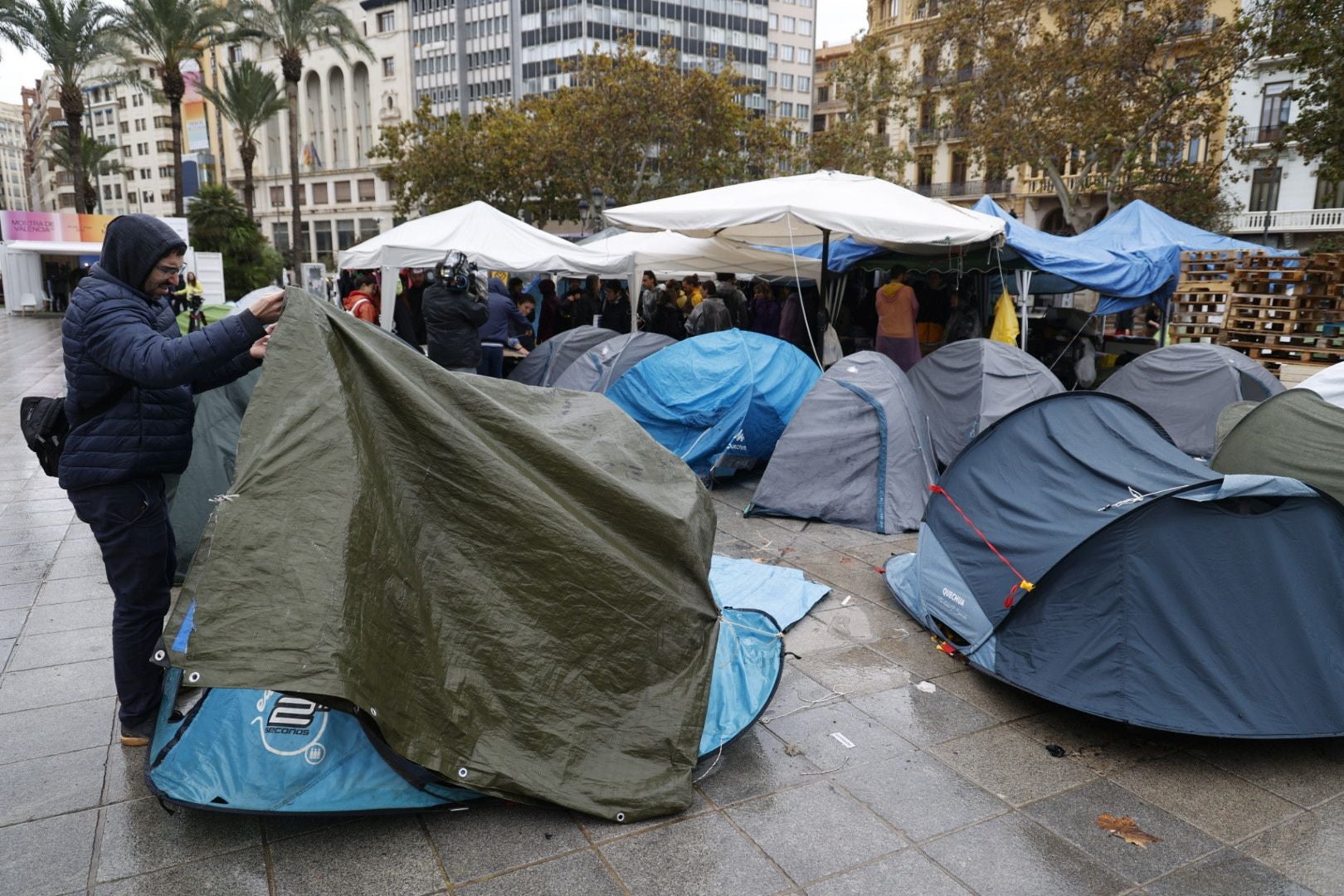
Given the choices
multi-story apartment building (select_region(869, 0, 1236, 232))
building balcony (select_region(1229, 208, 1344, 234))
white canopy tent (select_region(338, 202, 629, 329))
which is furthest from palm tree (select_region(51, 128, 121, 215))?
building balcony (select_region(1229, 208, 1344, 234))

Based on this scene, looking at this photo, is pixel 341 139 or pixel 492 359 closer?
pixel 492 359

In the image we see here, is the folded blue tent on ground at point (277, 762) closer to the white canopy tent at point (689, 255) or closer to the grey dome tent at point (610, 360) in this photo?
the grey dome tent at point (610, 360)

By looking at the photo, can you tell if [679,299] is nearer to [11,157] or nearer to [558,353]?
[558,353]

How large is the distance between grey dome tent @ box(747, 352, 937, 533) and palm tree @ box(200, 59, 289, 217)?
3540 centimetres

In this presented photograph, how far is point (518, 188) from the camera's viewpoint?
32.6 metres

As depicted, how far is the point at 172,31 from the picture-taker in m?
27.3

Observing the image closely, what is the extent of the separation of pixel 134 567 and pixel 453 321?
6.07m

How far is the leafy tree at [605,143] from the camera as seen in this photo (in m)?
27.7

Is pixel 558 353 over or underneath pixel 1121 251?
underneath

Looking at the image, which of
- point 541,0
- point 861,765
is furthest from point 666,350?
point 541,0

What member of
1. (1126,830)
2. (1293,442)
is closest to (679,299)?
(1293,442)

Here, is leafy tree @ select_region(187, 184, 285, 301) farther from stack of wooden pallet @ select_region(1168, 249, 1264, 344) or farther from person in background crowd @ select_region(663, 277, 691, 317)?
stack of wooden pallet @ select_region(1168, 249, 1264, 344)

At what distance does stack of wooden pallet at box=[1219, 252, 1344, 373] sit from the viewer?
11.2 m

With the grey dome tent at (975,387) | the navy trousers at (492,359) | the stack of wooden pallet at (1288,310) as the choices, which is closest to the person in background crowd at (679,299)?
the navy trousers at (492,359)
